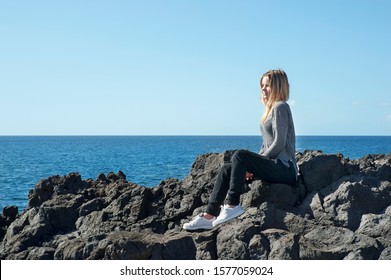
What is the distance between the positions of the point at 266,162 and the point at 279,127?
2.06ft

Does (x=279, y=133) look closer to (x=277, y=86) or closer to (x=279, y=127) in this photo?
(x=279, y=127)

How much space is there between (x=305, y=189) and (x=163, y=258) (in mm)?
3024

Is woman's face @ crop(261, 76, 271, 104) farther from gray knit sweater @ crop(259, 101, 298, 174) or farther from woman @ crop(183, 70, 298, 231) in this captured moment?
gray knit sweater @ crop(259, 101, 298, 174)

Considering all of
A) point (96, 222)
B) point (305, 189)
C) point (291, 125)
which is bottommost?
point (96, 222)

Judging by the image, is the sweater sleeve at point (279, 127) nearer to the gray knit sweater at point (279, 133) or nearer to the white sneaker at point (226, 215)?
the gray knit sweater at point (279, 133)

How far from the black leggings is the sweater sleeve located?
19cm

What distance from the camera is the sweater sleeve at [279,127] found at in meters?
9.15

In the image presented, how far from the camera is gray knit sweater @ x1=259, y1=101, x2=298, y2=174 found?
9156mm

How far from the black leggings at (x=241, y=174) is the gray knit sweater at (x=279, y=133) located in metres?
0.14

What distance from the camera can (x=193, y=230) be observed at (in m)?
9.22

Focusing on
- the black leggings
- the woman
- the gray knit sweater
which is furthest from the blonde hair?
the black leggings

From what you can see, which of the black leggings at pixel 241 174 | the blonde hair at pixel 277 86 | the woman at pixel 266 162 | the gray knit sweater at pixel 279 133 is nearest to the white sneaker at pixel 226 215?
the woman at pixel 266 162
